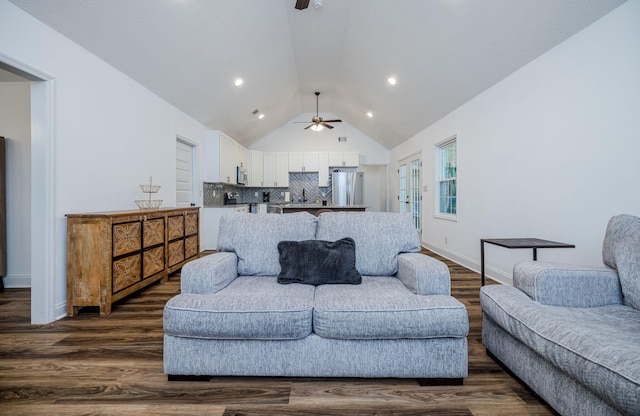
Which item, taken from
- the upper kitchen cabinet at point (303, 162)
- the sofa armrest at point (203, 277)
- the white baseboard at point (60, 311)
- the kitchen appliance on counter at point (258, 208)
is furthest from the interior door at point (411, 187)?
the white baseboard at point (60, 311)

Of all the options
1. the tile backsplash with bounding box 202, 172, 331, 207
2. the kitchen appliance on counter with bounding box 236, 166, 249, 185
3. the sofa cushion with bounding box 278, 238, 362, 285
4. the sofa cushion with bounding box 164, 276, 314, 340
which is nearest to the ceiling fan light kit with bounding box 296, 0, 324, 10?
the sofa cushion with bounding box 278, 238, 362, 285

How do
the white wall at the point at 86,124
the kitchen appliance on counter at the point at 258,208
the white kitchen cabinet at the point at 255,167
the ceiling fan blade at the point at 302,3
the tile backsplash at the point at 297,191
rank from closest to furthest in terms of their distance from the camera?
the white wall at the point at 86,124, the ceiling fan blade at the point at 302,3, the kitchen appliance on counter at the point at 258,208, the white kitchen cabinet at the point at 255,167, the tile backsplash at the point at 297,191

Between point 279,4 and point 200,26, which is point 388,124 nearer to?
point 279,4

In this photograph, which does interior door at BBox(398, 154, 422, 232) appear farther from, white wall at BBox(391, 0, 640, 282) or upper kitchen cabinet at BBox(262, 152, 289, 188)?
upper kitchen cabinet at BBox(262, 152, 289, 188)

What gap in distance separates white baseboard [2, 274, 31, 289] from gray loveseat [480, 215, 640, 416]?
4.69m

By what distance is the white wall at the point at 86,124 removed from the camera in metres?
2.30

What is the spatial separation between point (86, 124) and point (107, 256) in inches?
51.2

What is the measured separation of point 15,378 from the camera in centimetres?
167

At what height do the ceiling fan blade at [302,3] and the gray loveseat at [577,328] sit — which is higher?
the ceiling fan blade at [302,3]

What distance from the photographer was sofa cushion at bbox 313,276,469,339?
1499 mm

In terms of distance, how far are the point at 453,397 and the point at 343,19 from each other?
169 inches

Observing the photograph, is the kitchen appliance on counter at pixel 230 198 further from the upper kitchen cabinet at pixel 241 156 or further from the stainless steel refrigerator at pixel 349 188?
the stainless steel refrigerator at pixel 349 188

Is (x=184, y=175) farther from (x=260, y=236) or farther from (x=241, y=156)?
(x=260, y=236)

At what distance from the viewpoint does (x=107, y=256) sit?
2529mm
